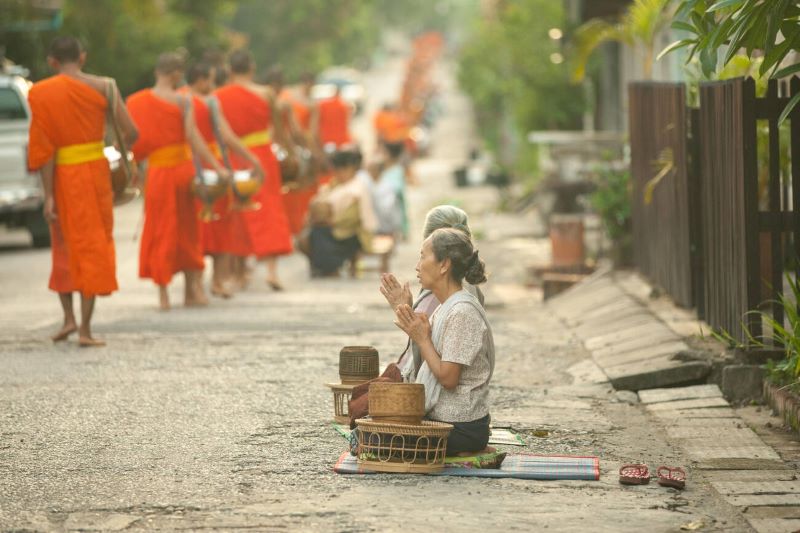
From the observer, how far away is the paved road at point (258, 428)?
6051mm

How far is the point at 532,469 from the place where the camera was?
266 inches

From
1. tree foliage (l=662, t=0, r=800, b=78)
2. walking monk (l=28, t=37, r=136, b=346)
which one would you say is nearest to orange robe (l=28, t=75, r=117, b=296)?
walking monk (l=28, t=37, r=136, b=346)

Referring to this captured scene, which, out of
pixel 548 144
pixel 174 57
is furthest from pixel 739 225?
pixel 548 144

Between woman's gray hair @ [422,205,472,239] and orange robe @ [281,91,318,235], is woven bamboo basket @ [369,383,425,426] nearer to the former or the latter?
woman's gray hair @ [422,205,472,239]

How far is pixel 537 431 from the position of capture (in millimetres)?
7770

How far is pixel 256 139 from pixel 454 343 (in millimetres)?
7920

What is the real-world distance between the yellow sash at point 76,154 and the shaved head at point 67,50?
60 centimetres

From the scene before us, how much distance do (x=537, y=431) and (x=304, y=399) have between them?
5.06 ft

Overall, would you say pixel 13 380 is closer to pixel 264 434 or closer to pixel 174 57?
pixel 264 434

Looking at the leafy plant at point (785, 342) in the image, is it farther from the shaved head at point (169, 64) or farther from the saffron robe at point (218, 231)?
the saffron robe at point (218, 231)

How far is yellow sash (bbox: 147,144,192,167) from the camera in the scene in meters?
12.6

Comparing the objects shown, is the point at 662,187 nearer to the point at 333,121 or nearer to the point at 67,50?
the point at 67,50

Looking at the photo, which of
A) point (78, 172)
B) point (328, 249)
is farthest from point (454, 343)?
point (328, 249)

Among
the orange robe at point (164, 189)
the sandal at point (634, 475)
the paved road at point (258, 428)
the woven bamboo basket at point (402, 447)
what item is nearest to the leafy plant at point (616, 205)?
the paved road at point (258, 428)
